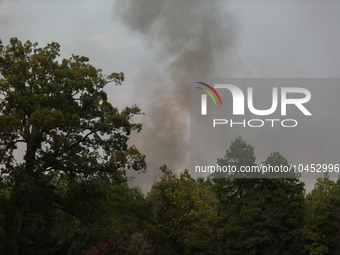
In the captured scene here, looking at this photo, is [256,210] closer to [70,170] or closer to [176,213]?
[176,213]

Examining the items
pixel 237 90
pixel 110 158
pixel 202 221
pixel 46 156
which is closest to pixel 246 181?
pixel 202 221

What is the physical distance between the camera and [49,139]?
830 inches

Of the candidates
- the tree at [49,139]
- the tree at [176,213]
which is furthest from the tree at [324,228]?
the tree at [49,139]

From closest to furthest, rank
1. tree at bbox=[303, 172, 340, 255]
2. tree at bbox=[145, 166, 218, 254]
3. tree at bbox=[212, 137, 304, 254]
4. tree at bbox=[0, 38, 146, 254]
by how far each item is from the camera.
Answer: tree at bbox=[0, 38, 146, 254] < tree at bbox=[145, 166, 218, 254] < tree at bbox=[303, 172, 340, 255] < tree at bbox=[212, 137, 304, 254]

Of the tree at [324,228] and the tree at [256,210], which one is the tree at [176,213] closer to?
the tree at [256,210]

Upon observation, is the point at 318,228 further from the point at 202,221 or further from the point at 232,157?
the point at 202,221

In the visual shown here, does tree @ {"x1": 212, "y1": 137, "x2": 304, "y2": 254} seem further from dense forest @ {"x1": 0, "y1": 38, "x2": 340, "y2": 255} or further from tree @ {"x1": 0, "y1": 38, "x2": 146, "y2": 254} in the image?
tree @ {"x1": 0, "y1": 38, "x2": 146, "y2": 254}

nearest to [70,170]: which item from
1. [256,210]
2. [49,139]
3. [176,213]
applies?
[49,139]

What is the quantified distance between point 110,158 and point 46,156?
363cm

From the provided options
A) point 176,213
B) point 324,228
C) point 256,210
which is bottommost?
point 324,228

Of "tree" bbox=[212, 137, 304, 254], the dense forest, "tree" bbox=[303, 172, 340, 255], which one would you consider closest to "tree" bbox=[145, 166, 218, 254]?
the dense forest

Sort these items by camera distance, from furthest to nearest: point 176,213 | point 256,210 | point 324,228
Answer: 1. point 256,210
2. point 324,228
3. point 176,213

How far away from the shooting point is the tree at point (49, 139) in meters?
19.7

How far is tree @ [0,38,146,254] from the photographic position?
774 inches
